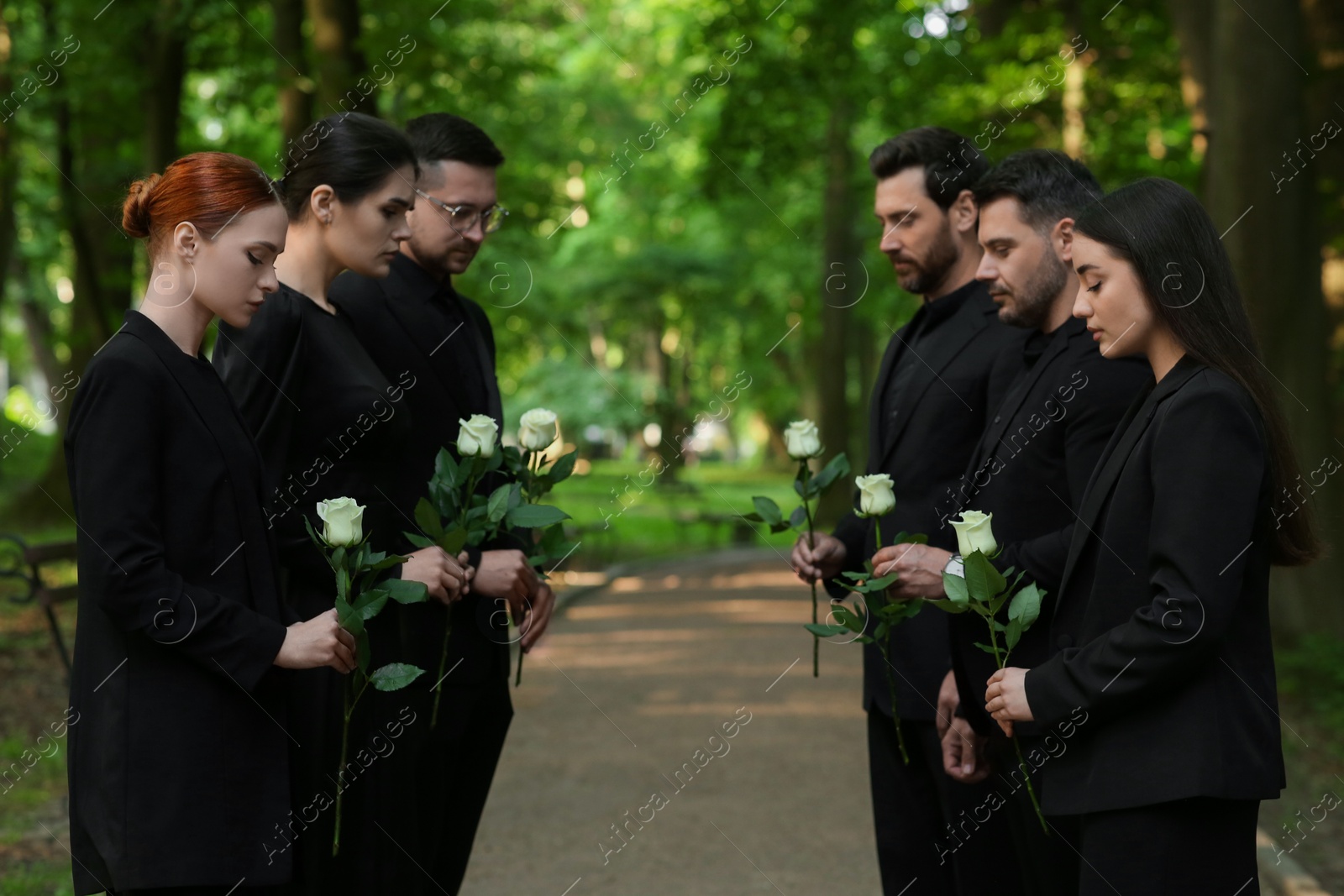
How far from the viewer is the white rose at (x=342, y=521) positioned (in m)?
2.90

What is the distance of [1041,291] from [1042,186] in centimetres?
27

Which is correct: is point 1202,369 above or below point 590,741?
above

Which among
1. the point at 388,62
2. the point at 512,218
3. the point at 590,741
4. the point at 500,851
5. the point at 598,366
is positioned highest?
the point at 388,62

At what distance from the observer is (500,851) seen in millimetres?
6430

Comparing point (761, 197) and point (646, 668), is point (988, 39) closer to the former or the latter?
point (646, 668)

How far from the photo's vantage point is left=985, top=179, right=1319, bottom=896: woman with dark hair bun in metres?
2.51

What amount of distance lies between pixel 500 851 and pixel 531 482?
3168mm

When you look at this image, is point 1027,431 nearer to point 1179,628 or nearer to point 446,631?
point 1179,628

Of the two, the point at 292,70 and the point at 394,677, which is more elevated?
the point at 292,70

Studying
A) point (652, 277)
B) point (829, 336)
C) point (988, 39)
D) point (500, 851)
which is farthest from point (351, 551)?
point (652, 277)

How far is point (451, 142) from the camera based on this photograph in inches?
153

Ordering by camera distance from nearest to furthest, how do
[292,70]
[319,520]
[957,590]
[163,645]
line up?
[163,645]
[957,590]
[319,520]
[292,70]

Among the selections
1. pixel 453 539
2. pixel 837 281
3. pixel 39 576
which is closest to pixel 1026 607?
pixel 453 539

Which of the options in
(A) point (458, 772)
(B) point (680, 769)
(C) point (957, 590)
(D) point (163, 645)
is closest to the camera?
(D) point (163, 645)
